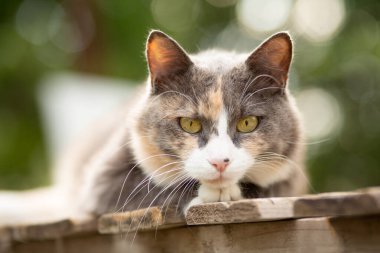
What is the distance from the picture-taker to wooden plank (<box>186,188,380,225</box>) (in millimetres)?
1536

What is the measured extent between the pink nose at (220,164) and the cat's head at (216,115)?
0.13ft

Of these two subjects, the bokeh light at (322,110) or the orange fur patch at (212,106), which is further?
the bokeh light at (322,110)

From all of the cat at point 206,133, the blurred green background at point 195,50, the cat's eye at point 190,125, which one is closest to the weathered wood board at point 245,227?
the cat at point 206,133

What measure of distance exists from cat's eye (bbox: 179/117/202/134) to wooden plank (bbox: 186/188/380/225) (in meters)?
0.34

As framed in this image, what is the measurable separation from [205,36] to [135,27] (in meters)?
0.94

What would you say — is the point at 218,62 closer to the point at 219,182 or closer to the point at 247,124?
the point at 247,124

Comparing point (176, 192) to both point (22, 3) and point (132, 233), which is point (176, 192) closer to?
point (132, 233)

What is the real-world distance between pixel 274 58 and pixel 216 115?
15.0 inches

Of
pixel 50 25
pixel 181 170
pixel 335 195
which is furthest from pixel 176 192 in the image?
pixel 50 25

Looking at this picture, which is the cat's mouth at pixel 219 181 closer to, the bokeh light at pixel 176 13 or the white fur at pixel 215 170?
the white fur at pixel 215 170

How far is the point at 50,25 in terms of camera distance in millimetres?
7500

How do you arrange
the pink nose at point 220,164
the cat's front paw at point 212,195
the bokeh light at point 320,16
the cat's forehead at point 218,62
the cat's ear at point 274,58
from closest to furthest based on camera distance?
1. the pink nose at point 220,164
2. the cat's front paw at point 212,195
3. the cat's ear at point 274,58
4. the cat's forehead at point 218,62
5. the bokeh light at point 320,16

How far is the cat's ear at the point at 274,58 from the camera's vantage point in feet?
7.50

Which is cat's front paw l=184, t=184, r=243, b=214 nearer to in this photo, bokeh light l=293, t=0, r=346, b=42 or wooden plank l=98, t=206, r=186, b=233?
wooden plank l=98, t=206, r=186, b=233
